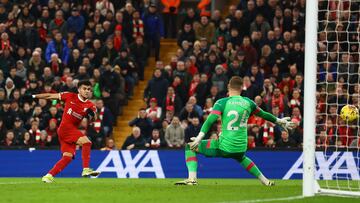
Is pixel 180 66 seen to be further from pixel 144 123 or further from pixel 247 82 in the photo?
pixel 247 82

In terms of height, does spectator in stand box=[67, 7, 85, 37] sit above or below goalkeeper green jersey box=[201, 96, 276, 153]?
above

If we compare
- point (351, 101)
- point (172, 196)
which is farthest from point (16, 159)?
point (172, 196)

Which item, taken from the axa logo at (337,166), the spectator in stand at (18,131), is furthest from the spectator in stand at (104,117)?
the axa logo at (337,166)

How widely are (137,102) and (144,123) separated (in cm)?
344

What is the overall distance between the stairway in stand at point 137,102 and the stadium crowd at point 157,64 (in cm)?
34

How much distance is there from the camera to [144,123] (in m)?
26.3

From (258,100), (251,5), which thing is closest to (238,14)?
(251,5)

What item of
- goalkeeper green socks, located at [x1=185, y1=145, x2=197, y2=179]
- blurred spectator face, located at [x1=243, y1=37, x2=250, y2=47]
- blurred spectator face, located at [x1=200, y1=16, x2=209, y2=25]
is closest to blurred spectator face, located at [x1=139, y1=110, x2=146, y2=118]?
blurred spectator face, located at [x1=243, y1=37, x2=250, y2=47]

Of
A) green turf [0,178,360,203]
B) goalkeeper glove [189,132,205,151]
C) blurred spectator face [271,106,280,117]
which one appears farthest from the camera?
blurred spectator face [271,106,280,117]

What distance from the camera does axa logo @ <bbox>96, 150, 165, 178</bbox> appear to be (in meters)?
24.2

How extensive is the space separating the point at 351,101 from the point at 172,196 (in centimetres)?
1016

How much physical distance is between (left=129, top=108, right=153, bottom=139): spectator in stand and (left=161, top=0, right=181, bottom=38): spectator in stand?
6.07 m

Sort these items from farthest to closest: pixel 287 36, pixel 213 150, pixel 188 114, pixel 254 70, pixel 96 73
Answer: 1. pixel 96 73
2. pixel 287 36
3. pixel 254 70
4. pixel 188 114
5. pixel 213 150

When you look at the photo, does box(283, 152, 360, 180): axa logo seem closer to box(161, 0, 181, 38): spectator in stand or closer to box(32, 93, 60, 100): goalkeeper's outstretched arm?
box(32, 93, 60, 100): goalkeeper's outstretched arm
